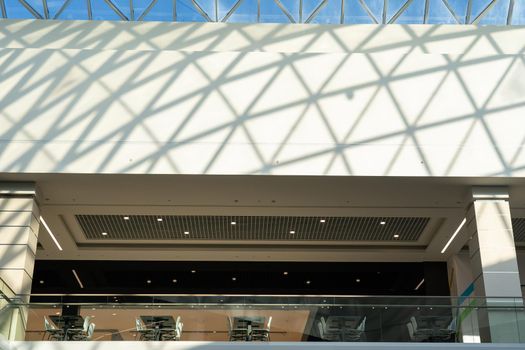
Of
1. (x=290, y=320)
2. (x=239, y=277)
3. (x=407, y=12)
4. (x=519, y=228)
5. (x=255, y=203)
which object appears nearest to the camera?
(x=290, y=320)

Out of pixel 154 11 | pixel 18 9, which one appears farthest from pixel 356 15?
pixel 18 9

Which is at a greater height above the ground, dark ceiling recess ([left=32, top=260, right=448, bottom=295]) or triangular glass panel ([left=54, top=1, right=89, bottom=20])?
triangular glass panel ([left=54, top=1, right=89, bottom=20])

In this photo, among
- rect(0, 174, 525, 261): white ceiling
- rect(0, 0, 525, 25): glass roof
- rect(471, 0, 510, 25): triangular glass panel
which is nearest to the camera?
rect(0, 174, 525, 261): white ceiling

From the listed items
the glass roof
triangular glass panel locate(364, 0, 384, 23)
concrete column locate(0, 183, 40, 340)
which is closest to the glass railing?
concrete column locate(0, 183, 40, 340)

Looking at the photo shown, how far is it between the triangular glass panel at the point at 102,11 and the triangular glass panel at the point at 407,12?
913cm

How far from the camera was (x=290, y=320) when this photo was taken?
16.3 metres

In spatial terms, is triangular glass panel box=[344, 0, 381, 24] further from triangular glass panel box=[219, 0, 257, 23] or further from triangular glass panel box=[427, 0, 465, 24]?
triangular glass panel box=[219, 0, 257, 23]

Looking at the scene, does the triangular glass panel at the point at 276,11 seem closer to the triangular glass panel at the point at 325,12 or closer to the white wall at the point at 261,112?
the triangular glass panel at the point at 325,12

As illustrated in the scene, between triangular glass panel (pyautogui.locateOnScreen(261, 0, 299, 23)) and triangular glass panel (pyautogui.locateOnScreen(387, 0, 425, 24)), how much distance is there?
124 inches

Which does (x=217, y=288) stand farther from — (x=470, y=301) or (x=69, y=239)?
(x=470, y=301)

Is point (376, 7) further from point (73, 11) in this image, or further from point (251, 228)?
point (73, 11)

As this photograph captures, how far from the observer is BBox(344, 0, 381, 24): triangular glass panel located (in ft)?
76.5

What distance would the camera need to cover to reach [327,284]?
1166 inches

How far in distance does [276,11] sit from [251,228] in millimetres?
7420
